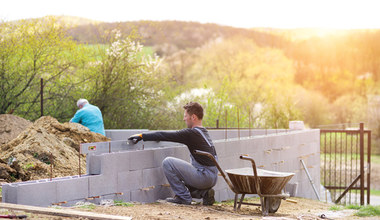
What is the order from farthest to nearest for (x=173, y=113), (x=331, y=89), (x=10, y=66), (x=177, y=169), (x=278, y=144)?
(x=331, y=89)
(x=173, y=113)
(x=10, y=66)
(x=278, y=144)
(x=177, y=169)

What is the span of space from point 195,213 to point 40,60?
853 centimetres

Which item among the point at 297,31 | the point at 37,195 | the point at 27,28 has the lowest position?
the point at 37,195

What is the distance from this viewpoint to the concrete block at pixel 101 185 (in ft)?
17.1

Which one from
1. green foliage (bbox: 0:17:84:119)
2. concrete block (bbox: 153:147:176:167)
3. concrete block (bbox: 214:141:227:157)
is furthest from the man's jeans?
green foliage (bbox: 0:17:84:119)

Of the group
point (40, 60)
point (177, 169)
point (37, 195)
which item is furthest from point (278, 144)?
point (40, 60)

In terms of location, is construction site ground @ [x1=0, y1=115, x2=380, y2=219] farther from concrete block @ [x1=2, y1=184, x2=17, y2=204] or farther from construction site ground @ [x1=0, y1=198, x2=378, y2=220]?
concrete block @ [x1=2, y1=184, x2=17, y2=204]

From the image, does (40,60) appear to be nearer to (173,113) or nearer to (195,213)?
(173,113)

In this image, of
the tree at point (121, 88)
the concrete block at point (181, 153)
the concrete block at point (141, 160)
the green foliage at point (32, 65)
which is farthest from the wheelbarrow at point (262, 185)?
the tree at point (121, 88)

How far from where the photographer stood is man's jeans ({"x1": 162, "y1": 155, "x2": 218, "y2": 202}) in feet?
18.9

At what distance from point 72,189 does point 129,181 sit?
0.85 m

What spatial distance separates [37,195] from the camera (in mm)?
4715

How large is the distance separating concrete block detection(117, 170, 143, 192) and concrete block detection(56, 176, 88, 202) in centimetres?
53

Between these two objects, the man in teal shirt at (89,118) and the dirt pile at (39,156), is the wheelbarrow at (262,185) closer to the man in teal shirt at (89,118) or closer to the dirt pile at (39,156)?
the dirt pile at (39,156)

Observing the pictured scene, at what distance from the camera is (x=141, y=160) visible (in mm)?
5840
